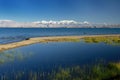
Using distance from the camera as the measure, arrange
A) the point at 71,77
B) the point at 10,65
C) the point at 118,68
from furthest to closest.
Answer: the point at 10,65
the point at 118,68
the point at 71,77

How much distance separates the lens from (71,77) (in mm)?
24188

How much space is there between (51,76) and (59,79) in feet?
5.02

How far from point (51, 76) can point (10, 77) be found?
14.6 ft

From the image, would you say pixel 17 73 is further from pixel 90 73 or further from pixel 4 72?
pixel 90 73

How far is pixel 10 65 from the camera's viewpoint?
3319 cm

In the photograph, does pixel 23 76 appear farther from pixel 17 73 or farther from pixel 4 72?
pixel 4 72

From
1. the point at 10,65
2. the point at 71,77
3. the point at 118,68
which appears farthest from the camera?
the point at 10,65

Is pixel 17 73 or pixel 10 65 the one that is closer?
pixel 17 73

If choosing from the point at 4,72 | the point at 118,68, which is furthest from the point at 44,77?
the point at 118,68

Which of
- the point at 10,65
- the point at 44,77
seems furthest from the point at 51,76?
the point at 10,65

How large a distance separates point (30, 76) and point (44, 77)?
172 cm

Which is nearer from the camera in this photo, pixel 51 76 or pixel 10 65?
pixel 51 76

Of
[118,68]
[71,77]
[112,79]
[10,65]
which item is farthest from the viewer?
[10,65]

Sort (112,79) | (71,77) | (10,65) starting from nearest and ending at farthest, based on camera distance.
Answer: (112,79) < (71,77) < (10,65)
